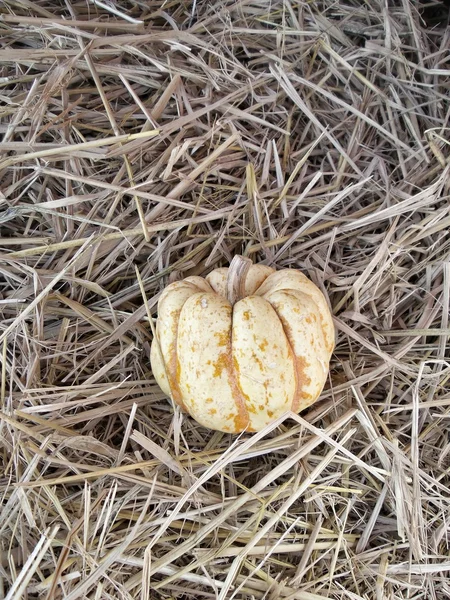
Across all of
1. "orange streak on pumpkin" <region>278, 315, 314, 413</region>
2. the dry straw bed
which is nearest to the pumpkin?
"orange streak on pumpkin" <region>278, 315, 314, 413</region>

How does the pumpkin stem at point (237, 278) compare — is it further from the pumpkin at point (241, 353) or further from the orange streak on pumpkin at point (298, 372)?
the orange streak on pumpkin at point (298, 372)

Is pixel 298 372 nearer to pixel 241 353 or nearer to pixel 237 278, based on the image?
pixel 241 353

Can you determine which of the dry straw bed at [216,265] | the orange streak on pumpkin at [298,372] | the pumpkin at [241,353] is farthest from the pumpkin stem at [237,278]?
the dry straw bed at [216,265]

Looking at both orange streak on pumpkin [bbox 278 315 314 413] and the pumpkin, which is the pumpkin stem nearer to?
the pumpkin

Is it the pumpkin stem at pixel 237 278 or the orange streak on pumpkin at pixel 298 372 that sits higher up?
the pumpkin stem at pixel 237 278

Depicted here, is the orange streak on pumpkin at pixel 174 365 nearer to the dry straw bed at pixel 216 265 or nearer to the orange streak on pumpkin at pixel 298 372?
the dry straw bed at pixel 216 265

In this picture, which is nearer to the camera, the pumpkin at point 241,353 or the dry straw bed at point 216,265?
the pumpkin at point 241,353
